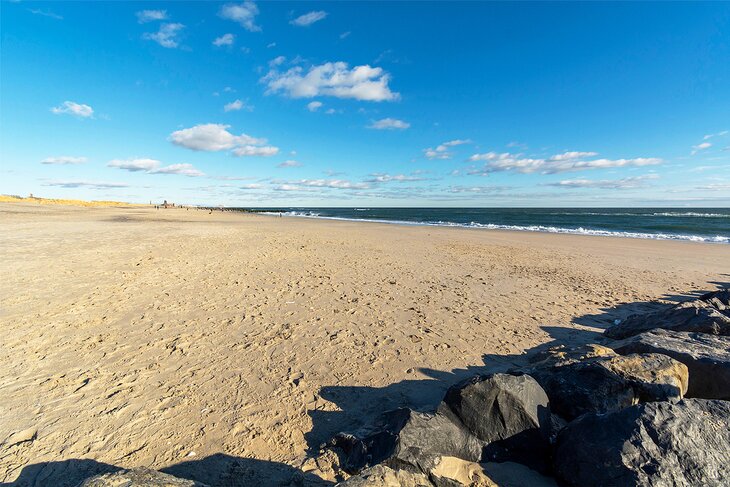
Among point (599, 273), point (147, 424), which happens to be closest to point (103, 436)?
point (147, 424)

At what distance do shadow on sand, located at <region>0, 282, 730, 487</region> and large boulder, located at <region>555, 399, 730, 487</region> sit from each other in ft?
5.61

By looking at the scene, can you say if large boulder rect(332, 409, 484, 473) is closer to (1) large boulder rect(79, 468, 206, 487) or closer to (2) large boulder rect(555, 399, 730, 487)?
(2) large boulder rect(555, 399, 730, 487)

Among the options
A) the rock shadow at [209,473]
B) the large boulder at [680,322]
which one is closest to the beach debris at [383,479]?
the rock shadow at [209,473]

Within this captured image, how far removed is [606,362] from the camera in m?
4.12

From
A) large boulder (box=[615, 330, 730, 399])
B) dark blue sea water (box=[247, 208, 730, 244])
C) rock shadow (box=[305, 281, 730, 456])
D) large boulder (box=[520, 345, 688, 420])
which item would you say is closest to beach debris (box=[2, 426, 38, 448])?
rock shadow (box=[305, 281, 730, 456])

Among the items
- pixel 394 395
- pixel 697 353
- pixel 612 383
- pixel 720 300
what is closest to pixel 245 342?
pixel 394 395

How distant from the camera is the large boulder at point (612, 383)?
150 inches

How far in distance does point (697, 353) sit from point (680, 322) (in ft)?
7.33

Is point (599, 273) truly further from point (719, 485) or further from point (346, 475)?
point (346, 475)

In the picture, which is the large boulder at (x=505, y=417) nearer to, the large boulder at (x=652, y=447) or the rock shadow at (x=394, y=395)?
the large boulder at (x=652, y=447)

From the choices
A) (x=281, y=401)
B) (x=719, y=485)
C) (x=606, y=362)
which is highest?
(x=606, y=362)

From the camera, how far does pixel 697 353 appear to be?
447cm

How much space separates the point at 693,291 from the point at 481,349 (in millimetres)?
9865

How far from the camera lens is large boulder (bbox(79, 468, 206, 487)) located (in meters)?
2.31
